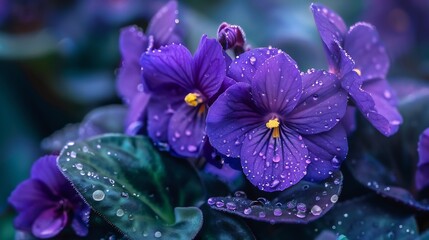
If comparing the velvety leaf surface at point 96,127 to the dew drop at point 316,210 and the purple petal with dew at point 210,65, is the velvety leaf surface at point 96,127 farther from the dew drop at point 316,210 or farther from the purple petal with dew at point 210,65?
the dew drop at point 316,210

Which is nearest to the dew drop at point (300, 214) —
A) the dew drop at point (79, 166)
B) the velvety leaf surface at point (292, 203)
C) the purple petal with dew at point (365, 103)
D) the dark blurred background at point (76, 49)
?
the velvety leaf surface at point (292, 203)

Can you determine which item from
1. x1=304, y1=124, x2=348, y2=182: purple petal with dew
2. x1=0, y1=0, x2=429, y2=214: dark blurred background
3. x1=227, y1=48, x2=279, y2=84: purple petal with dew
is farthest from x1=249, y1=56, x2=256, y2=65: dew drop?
x1=0, y1=0, x2=429, y2=214: dark blurred background

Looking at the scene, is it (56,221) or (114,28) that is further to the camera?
(114,28)

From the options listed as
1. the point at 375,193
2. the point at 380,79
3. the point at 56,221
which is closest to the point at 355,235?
the point at 375,193

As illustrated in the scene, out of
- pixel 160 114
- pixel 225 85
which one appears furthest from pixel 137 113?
pixel 225 85

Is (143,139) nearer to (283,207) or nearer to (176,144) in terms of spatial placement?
(176,144)

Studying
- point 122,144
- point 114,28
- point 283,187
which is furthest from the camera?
point 114,28

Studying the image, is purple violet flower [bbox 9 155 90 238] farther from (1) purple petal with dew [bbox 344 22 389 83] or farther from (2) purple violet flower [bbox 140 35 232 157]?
(1) purple petal with dew [bbox 344 22 389 83]

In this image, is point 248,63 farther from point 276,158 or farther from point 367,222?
point 367,222
